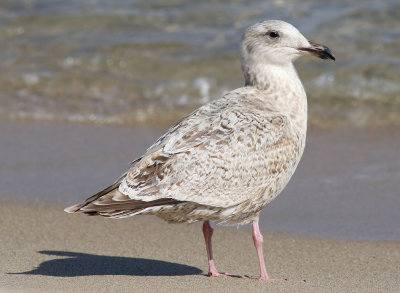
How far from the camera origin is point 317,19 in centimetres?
1129

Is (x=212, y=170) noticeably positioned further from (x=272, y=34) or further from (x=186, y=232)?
(x=186, y=232)

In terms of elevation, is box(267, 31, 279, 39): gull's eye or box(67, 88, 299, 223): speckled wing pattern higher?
box(267, 31, 279, 39): gull's eye

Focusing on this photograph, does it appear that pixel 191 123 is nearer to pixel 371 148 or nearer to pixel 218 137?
pixel 218 137

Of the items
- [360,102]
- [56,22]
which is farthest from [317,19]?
[56,22]

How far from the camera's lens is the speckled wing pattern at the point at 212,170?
4449 mm

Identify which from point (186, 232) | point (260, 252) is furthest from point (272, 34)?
point (186, 232)

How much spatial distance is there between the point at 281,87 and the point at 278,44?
0.30 m

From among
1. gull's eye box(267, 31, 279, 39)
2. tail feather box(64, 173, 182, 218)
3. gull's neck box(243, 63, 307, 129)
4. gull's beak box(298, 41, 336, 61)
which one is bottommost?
tail feather box(64, 173, 182, 218)

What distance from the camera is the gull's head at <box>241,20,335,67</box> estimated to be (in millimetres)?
5238

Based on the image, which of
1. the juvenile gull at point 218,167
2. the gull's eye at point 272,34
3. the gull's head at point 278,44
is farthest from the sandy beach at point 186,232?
the gull's eye at point 272,34

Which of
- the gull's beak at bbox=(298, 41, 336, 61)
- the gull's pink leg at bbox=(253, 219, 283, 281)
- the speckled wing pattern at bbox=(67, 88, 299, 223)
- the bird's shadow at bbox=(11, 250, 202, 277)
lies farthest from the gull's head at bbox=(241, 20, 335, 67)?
the bird's shadow at bbox=(11, 250, 202, 277)

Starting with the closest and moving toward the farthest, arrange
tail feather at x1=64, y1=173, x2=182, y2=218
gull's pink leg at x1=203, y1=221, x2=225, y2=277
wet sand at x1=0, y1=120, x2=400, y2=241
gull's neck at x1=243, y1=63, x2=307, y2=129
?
tail feather at x1=64, y1=173, x2=182, y2=218
gull's pink leg at x1=203, y1=221, x2=225, y2=277
gull's neck at x1=243, y1=63, x2=307, y2=129
wet sand at x1=0, y1=120, x2=400, y2=241

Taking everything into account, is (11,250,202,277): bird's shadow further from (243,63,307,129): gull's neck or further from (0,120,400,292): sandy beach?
(243,63,307,129): gull's neck

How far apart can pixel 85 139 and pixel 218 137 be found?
374 centimetres
